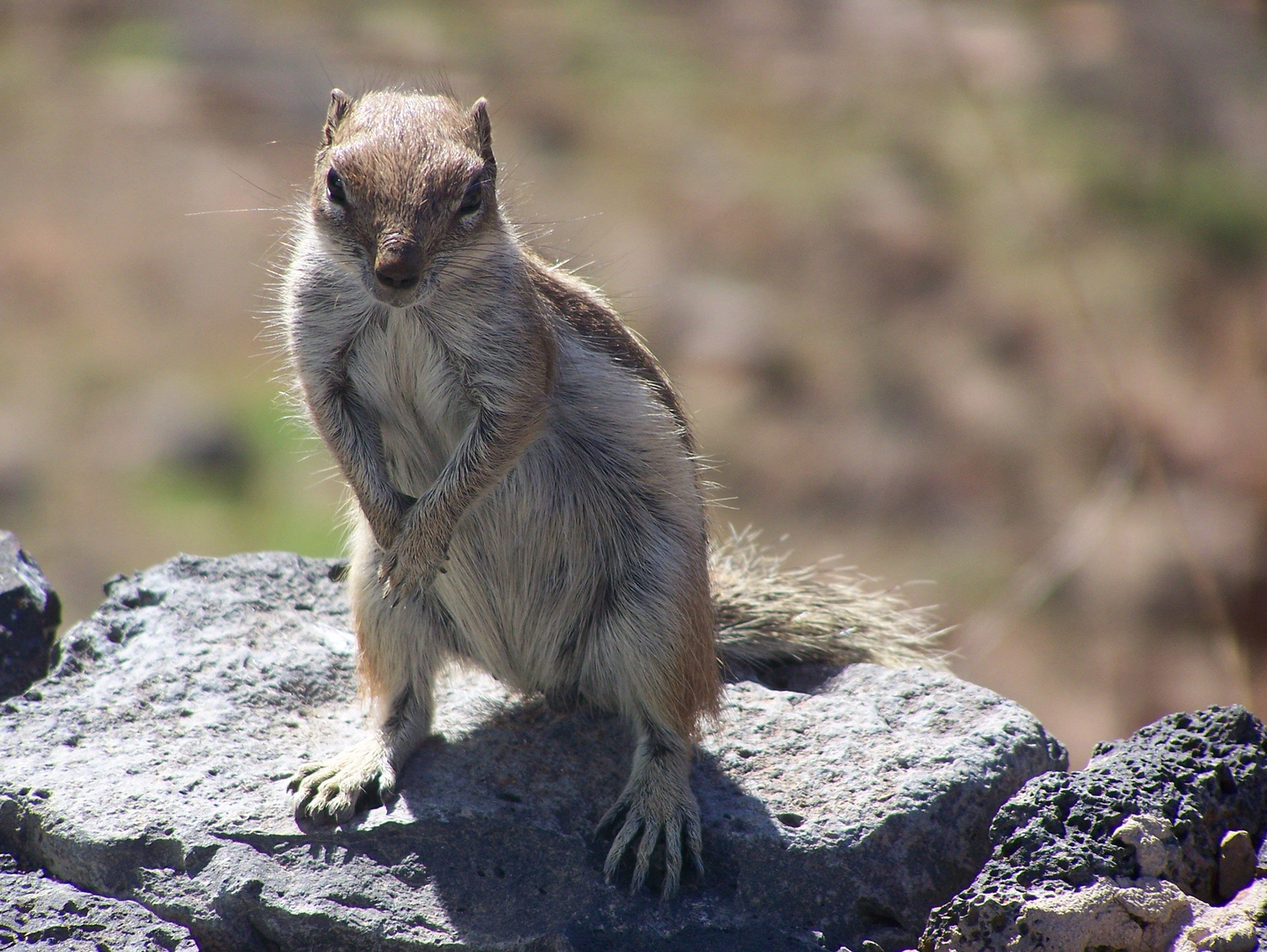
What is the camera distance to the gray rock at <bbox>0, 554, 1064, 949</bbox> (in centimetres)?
340

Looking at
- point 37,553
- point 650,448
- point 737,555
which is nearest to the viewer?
point 650,448

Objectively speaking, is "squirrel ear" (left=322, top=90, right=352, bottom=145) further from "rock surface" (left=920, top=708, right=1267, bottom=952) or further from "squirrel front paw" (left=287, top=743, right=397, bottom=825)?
"rock surface" (left=920, top=708, right=1267, bottom=952)

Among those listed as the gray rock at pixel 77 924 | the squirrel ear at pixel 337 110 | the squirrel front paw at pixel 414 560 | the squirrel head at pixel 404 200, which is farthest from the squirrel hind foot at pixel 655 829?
the squirrel ear at pixel 337 110

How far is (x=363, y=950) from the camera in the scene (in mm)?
3352

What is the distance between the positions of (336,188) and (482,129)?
2.02 feet

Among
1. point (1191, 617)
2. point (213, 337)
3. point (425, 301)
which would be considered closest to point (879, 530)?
point (1191, 617)

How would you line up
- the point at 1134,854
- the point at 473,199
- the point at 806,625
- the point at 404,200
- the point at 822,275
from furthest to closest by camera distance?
1. the point at 822,275
2. the point at 806,625
3. the point at 473,199
4. the point at 404,200
5. the point at 1134,854

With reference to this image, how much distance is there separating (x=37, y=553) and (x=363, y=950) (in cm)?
718

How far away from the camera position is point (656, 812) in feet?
11.9

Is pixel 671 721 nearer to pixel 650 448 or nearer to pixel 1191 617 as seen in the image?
pixel 650 448

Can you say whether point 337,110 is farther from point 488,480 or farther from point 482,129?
point 488,480

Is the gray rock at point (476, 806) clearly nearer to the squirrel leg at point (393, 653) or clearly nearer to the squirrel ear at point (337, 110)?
the squirrel leg at point (393, 653)

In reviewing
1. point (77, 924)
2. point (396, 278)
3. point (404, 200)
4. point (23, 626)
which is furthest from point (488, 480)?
point (23, 626)

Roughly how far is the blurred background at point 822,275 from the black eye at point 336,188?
4708 millimetres
